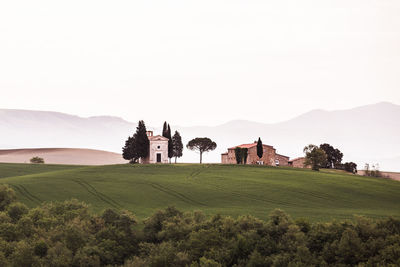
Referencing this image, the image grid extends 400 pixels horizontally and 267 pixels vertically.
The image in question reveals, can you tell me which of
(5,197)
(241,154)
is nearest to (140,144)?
(241,154)

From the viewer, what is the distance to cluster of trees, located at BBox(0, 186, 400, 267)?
93.6ft

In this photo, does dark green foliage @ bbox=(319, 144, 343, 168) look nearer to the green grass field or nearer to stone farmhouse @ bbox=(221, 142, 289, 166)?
stone farmhouse @ bbox=(221, 142, 289, 166)

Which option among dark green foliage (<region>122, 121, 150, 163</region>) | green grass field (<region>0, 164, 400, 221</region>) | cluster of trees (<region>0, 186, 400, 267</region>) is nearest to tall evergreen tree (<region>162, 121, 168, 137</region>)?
dark green foliage (<region>122, 121, 150, 163</region>)

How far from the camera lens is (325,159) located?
96125mm

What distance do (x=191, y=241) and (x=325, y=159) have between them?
229 feet

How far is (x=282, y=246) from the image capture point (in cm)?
3105

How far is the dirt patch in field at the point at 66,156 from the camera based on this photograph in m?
156

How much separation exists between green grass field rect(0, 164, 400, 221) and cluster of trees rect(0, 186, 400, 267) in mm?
7330

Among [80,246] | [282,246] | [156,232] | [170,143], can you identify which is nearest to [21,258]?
[80,246]

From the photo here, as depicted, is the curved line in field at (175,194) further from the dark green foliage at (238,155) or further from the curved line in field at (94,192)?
the dark green foliage at (238,155)

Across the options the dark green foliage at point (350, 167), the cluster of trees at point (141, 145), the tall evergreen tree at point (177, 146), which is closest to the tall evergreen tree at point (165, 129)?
the cluster of trees at point (141, 145)

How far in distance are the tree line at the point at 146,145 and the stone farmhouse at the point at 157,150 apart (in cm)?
107

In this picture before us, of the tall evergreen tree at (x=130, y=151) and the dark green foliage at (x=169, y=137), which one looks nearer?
the tall evergreen tree at (x=130, y=151)

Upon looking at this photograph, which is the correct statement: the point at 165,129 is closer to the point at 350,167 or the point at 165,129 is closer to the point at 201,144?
→ the point at 201,144
